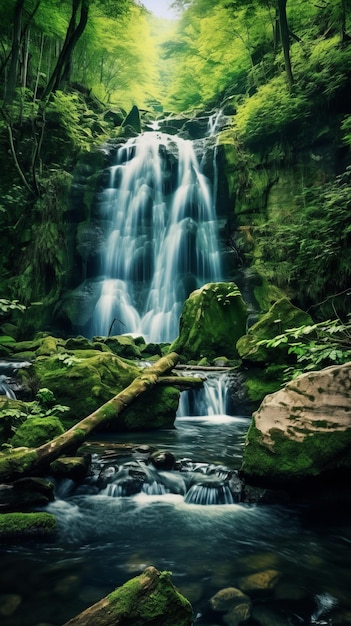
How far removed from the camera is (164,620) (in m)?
2.04

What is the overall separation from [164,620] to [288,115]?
61.8 feet

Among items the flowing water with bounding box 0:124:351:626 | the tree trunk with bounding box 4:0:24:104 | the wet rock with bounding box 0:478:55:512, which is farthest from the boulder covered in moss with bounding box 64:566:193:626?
the tree trunk with bounding box 4:0:24:104

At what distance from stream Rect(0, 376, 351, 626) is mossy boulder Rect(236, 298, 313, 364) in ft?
13.0

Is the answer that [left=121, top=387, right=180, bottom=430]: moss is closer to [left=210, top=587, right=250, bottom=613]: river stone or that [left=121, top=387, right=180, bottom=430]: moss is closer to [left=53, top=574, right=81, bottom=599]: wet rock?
[left=53, top=574, right=81, bottom=599]: wet rock

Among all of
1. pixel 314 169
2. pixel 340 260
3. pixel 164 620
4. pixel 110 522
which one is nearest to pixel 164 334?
pixel 340 260

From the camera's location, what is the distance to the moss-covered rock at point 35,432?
5188mm

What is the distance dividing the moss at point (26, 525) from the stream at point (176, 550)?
12cm

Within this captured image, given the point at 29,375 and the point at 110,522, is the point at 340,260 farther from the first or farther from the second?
the point at 110,522

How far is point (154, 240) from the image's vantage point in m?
19.7

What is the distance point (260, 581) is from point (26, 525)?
221 cm

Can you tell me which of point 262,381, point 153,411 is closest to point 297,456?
point 153,411

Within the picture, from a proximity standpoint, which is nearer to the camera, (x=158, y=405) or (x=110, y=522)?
(x=110, y=522)

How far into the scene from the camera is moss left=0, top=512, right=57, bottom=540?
3740 millimetres

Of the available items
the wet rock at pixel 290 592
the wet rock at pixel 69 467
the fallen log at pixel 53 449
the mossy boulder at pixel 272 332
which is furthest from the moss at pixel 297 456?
the mossy boulder at pixel 272 332
